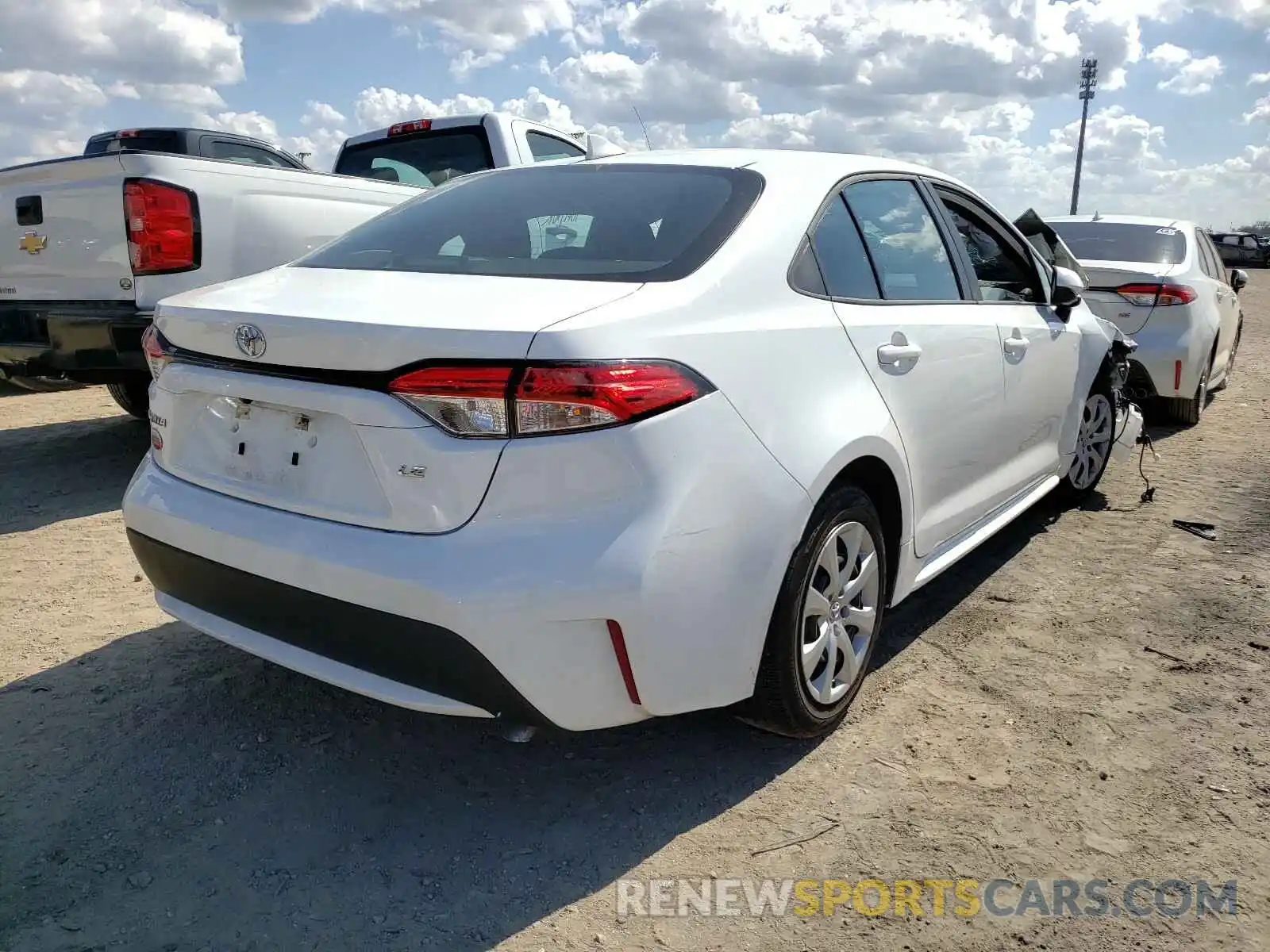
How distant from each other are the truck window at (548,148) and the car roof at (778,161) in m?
4.17

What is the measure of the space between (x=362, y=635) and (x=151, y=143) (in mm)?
8001

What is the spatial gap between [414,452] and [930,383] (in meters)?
1.75

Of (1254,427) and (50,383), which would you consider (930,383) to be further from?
(1254,427)

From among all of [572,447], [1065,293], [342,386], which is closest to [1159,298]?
[1065,293]

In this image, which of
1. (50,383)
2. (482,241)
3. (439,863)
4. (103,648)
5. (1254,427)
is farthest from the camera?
(1254,427)

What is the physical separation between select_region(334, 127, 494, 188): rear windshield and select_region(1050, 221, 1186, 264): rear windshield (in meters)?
4.33

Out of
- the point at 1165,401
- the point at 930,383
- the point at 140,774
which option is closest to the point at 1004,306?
the point at 930,383

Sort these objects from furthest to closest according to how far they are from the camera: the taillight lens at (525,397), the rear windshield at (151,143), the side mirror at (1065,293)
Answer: the rear windshield at (151,143), the side mirror at (1065,293), the taillight lens at (525,397)

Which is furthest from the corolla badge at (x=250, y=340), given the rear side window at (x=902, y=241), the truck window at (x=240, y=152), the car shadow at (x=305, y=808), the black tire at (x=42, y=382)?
the truck window at (x=240, y=152)

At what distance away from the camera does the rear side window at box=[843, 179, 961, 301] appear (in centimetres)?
318

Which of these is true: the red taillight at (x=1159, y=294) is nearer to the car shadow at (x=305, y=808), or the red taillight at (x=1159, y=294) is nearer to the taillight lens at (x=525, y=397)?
the car shadow at (x=305, y=808)

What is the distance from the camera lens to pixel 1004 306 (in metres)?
3.90

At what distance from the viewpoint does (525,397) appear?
2096 mm

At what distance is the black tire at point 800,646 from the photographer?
2.55 m
